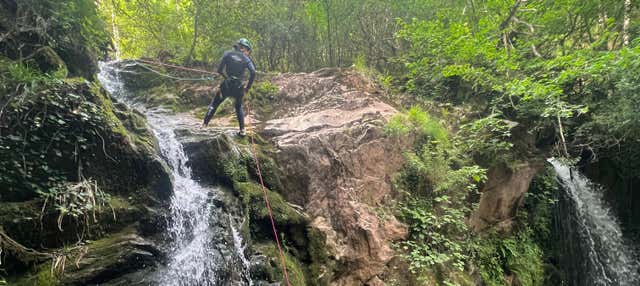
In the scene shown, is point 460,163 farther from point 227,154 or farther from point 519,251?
point 227,154

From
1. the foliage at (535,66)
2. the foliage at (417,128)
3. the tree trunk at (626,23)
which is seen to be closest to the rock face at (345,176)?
the foliage at (417,128)

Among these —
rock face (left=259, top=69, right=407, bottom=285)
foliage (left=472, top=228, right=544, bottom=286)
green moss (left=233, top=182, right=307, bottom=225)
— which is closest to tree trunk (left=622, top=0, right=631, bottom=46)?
foliage (left=472, top=228, right=544, bottom=286)

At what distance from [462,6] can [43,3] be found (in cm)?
965

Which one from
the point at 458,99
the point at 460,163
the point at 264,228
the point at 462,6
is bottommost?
the point at 264,228

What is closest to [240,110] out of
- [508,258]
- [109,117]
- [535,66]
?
[109,117]

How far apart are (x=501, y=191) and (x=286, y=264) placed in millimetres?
5140

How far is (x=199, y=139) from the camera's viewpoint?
5.76 metres

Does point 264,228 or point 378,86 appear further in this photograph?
point 378,86

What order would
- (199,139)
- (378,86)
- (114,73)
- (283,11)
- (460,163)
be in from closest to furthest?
1. (199,139)
2. (460,163)
3. (378,86)
4. (114,73)
5. (283,11)

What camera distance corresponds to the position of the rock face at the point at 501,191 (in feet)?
23.5

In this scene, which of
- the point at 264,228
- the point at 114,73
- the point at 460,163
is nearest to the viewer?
the point at 264,228

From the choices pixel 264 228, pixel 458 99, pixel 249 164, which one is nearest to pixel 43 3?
pixel 249 164

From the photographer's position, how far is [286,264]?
4918mm

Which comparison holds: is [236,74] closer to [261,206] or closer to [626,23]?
[261,206]
